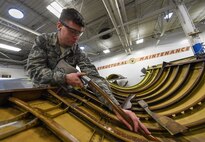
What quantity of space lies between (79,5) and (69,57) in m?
4.41

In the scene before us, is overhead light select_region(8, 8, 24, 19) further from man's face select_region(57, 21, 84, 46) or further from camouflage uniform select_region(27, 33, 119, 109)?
man's face select_region(57, 21, 84, 46)

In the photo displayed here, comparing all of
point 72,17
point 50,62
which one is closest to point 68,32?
point 72,17

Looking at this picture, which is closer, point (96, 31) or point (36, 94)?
point (36, 94)

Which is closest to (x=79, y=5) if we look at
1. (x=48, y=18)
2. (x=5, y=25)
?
(x=48, y=18)

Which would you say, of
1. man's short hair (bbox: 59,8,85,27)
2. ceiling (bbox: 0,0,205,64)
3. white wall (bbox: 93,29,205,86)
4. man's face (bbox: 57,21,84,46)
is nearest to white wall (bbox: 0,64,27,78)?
ceiling (bbox: 0,0,205,64)

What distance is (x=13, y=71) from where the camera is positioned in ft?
33.4

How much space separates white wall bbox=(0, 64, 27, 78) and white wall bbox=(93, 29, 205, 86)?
5846 mm

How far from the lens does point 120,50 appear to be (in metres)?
11.0

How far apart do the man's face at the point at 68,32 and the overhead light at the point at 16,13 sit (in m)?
4.80

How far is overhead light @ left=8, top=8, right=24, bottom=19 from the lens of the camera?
536 centimetres

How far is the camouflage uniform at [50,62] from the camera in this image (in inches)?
62.0

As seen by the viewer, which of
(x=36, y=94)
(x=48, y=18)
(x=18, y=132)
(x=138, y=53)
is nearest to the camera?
(x=18, y=132)

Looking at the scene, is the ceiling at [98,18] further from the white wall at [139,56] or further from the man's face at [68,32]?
the man's face at [68,32]

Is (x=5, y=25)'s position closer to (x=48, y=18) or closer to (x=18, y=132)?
(x=48, y=18)
